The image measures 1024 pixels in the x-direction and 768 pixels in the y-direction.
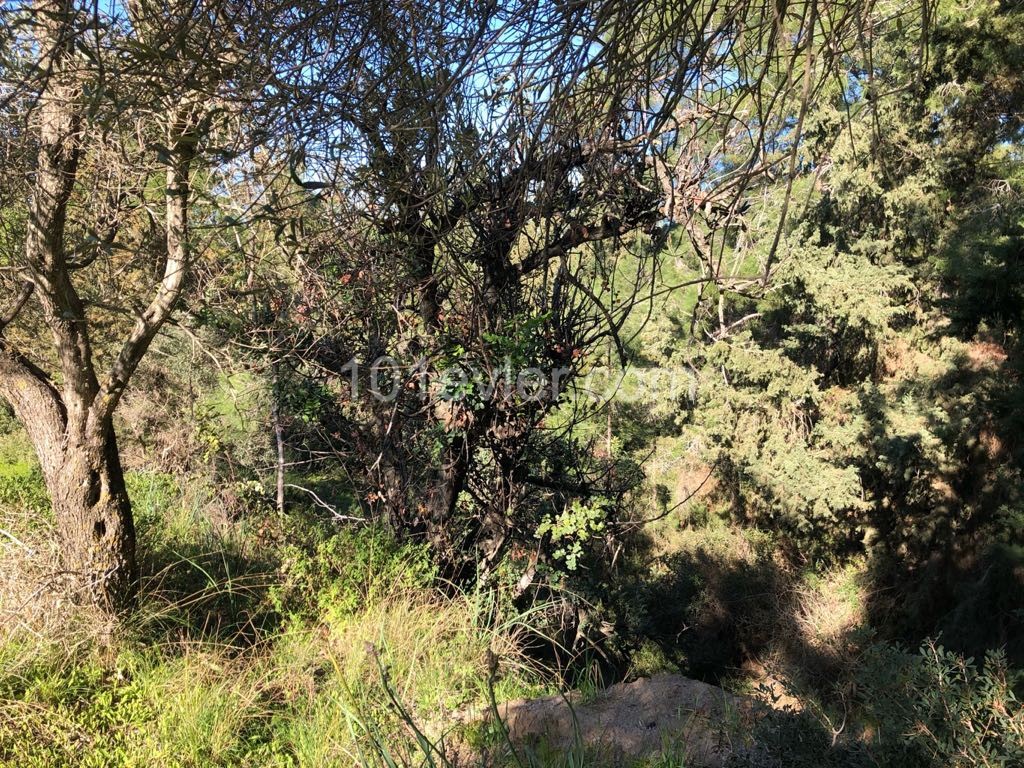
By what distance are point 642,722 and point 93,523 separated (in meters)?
2.91

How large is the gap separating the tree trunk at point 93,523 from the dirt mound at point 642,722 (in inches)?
82.6

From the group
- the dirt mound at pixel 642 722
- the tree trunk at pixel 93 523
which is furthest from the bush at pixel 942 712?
the tree trunk at pixel 93 523

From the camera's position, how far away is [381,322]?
5.21 m

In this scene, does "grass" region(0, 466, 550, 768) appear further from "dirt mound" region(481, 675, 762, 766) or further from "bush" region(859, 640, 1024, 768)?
"bush" region(859, 640, 1024, 768)

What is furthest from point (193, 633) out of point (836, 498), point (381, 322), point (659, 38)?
point (836, 498)

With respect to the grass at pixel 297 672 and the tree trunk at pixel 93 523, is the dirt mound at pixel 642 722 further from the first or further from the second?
the tree trunk at pixel 93 523

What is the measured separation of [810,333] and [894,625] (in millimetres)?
5986

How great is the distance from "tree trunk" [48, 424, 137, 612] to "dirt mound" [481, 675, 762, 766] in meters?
Result: 2.10

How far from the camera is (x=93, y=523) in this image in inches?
140

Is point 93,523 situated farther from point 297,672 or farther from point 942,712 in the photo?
point 942,712

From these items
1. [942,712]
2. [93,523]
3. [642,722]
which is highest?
[93,523]

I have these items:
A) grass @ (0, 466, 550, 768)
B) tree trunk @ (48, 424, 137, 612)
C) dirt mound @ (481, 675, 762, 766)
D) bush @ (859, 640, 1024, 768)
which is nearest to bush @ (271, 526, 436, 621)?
grass @ (0, 466, 550, 768)

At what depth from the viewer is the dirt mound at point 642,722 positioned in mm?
2816

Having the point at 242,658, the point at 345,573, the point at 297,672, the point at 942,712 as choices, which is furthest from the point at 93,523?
the point at 942,712
